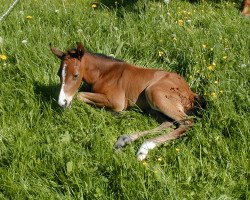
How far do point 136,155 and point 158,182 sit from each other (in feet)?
2.25

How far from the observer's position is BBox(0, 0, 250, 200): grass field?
4061 mm

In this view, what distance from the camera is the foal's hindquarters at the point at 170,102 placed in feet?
16.2

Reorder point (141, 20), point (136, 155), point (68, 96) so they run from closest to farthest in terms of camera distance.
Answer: point (136, 155) → point (68, 96) → point (141, 20)

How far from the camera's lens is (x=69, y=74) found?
209 inches

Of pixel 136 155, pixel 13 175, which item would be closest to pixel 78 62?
pixel 136 155

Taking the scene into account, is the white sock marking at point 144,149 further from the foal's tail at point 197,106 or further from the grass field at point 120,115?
the foal's tail at point 197,106

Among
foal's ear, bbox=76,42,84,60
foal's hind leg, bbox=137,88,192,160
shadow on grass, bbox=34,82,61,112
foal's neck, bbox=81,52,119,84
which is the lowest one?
shadow on grass, bbox=34,82,61,112

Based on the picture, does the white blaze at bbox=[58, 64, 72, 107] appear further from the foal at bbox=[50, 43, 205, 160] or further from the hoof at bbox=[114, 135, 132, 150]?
the hoof at bbox=[114, 135, 132, 150]

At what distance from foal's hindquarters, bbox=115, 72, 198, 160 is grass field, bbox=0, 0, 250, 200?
0.12 metres

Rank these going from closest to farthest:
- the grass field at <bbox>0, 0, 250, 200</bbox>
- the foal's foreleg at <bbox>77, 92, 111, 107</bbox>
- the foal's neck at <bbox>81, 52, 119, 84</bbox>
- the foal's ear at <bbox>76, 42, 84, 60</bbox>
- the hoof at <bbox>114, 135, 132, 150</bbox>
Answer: the grass field at <bbox>0, 0, 250, 200</bbox> < the hoof at <bbox>114, 135, 132, 150</bbox> < the foal's ear at <bbox>76, 42, 84, 60</bbox> < the foal's foreleg at <bbox>77, 92, 111, 107</bbox> < the foal's neck at <bbox>81, 52, 119, 84</bbox>

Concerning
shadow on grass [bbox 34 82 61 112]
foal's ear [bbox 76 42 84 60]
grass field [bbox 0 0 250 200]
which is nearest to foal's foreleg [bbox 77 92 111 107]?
grass field [bbox 0 0 250 200]

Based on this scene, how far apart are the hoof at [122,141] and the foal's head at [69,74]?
0.76m

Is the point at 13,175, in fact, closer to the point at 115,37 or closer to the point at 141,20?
the point at 115,37

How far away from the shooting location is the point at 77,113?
5258mm
